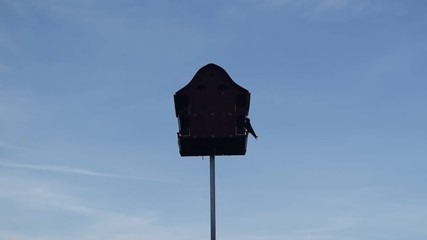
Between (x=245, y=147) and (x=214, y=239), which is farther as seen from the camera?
(x=245, y=147)

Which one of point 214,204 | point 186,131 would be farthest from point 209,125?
point 214,204

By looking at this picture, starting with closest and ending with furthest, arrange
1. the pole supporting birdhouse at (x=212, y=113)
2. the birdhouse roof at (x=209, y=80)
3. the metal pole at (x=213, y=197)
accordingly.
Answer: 1. the metal pole at (x=213, y=197)
2. the pole supporting birdhouse at (x=212, y=113)
3. the birdhouse roof at (x=209, y=80)

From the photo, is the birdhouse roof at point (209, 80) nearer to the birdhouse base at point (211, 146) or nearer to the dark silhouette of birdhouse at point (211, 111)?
the dark silhouette of birdhouse at point (211, 111)

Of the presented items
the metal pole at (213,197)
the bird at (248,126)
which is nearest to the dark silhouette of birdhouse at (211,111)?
the bird at (248,126)

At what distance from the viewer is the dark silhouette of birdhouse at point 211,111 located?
46.0 ft

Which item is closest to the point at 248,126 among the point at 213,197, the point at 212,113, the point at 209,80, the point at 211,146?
the point at 212,113

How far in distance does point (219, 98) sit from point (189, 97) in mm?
619

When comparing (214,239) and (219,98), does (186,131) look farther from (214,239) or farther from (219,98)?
(214,239)

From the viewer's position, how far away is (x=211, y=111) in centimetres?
1413

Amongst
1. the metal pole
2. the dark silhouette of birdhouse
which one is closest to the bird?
the dark silhouette of birdhouse

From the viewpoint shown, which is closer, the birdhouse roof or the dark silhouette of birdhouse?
the dark silhouette of birdhouse

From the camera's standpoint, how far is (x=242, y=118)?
14.1 m

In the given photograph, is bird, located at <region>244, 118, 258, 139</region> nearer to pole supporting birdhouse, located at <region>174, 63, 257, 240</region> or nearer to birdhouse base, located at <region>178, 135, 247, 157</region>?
pole supporting birdhouse, located at <region>174, 63, 257, 240</region>

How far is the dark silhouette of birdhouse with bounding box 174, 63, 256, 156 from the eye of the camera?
14.0m
